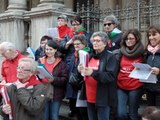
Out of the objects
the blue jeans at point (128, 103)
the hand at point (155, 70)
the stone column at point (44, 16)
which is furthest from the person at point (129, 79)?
the stone column at point (44, 16)

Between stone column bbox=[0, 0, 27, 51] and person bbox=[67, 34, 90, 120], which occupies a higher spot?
stone column bbox=[0, 0, 27, 51]

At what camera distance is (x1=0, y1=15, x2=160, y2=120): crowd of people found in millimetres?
4164

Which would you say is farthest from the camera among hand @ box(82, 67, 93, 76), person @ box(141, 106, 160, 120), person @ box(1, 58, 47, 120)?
hand @ box(82, 67, 93, 76)

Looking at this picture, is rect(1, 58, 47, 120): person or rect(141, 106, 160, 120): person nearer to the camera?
rect(141, 106, 160, 120): person

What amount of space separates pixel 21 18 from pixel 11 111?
27.4ft

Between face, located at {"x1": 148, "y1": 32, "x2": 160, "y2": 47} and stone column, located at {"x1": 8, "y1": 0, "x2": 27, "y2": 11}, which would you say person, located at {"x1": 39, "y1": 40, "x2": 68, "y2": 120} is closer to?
face, located at {"x1": 148, "y1": 32, "x2": 160, "y2": 47}

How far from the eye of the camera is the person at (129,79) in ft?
17.4

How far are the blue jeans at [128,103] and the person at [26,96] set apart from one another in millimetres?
1580

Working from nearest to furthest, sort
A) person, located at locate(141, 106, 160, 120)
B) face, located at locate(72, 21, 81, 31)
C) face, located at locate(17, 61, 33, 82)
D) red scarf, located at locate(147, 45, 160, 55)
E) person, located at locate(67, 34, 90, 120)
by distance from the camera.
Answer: person, located at locate(141, 106, 160, 120), face, located at locate(17, 61, 33, 82), red scarf, located at locate(147, 45, 160, 55), person, located at locate(67, 34, 90, 120), face, located at locate(72, 21, 81, 31)

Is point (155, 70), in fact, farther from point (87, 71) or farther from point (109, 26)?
point (109, 26)

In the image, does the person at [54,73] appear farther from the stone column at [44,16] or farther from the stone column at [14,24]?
the stone column at [14,24]

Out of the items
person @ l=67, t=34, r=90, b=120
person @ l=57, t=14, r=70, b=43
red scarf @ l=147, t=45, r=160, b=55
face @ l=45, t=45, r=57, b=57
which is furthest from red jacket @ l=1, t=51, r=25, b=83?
red scarf @ l=147, t=45, r=160, b=55

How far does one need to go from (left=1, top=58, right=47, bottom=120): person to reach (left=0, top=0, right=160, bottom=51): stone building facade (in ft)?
17.2

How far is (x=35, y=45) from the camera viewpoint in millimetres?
10734
